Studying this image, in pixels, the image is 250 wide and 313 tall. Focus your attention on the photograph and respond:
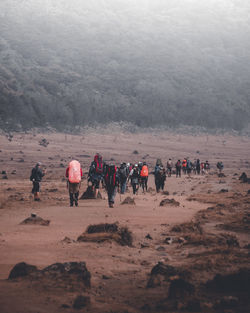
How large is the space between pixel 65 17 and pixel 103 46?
14.1m

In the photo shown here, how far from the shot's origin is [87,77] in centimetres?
9050

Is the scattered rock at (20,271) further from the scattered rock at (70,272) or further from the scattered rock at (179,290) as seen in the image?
the scattered rock at (179,290)

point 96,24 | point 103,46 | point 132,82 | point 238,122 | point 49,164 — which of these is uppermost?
point 96,24

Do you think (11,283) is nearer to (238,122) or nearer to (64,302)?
(64,302)

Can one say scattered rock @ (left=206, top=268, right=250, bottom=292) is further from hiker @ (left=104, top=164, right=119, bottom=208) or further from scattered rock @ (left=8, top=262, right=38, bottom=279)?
hiker @ (left=104, top=164, right=119, bottom=208)

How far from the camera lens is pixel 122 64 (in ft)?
321

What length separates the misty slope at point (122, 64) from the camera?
8244 cm

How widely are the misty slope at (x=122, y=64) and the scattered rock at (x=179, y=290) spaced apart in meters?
68.5

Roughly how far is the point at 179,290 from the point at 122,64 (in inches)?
3753

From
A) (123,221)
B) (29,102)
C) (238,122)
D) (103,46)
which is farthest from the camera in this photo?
(103,46)

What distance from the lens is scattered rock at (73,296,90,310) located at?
182 inches

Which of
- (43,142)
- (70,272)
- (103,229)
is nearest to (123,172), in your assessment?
(103,229)

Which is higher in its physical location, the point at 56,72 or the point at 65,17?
the point at 65,17

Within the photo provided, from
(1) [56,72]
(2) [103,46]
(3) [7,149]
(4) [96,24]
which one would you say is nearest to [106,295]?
(3) [7,149]
